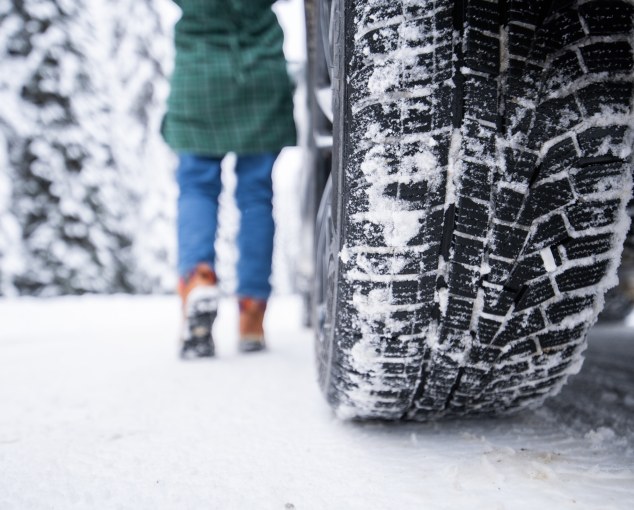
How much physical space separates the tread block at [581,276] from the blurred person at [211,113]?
1.00 meters

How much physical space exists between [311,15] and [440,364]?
80 cm

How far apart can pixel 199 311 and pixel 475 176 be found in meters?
1.00

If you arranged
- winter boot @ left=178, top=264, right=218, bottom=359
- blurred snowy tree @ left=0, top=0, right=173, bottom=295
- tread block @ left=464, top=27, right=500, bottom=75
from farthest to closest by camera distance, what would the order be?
1. blurred snowy tree @ left=0, top=0, right=173, bottom=295
2. winter boot @ left=178, top=264, right=218, bottom=359
3. tread block @ left=464, top=27, right=500, bottom=75

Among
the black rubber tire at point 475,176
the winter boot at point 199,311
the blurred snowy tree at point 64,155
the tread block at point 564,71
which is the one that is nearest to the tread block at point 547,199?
the black rubber tire at point 475,176

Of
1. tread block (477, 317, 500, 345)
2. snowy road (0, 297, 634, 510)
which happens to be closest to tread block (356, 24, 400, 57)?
tread block (477, 317, 500, 345)

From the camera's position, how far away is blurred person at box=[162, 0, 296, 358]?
133 cm

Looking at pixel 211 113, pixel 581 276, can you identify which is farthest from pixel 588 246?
pixel 211 113

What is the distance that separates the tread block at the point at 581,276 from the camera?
494 millimetres

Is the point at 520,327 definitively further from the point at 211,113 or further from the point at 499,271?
the point at 211,113

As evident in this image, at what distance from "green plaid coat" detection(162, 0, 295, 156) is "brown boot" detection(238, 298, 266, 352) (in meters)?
0.52

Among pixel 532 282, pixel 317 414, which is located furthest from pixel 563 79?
pixel 317 414

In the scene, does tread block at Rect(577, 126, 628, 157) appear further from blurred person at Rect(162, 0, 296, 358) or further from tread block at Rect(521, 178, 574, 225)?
blurred person at Rect(162, 0, 296, 358)

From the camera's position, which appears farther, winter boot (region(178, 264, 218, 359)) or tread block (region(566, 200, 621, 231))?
winter boot (region(178, 264, 218, 359))

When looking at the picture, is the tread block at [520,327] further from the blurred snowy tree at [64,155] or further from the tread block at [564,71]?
the blurred snowy tree at [64,155]
